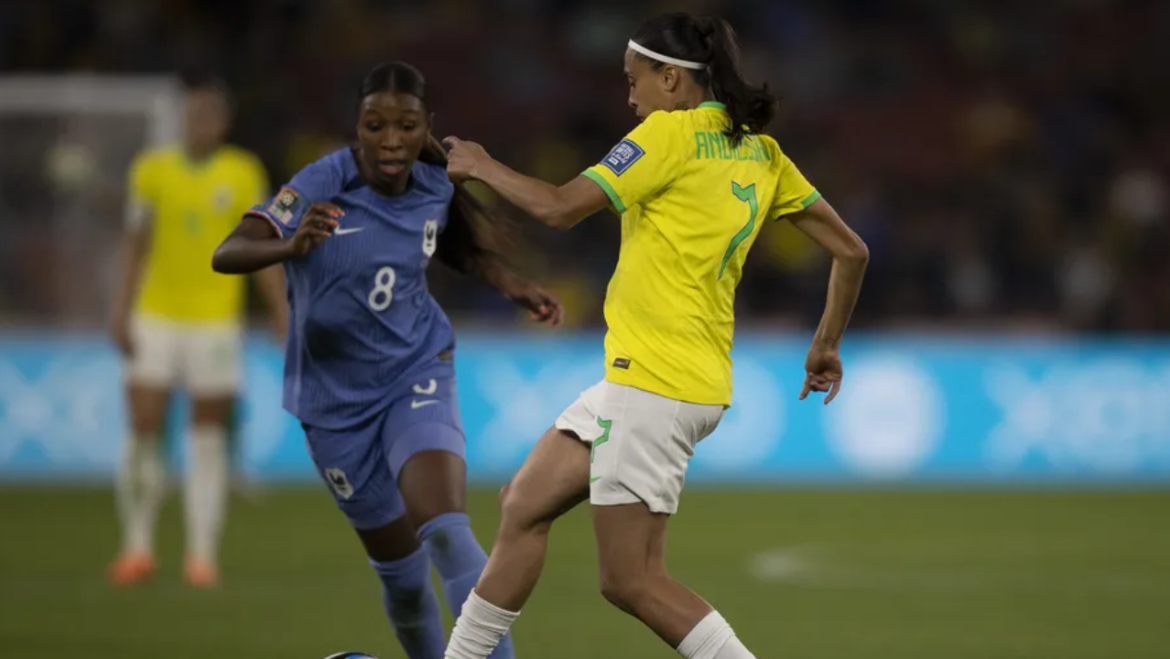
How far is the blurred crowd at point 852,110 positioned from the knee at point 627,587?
12.0 metres

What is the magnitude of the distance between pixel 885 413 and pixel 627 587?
11167 mm

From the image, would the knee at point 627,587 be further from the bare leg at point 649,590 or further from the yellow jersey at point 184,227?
Result: the yellow jersey at point 184,227

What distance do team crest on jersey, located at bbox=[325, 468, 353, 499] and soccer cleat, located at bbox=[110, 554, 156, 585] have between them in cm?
398

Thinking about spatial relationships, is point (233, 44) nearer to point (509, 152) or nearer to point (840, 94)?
point (509, 152)

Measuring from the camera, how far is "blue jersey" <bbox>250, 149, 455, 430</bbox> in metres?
6.23

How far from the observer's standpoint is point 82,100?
1533 cm

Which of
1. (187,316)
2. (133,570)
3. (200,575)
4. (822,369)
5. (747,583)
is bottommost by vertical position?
(133,570)

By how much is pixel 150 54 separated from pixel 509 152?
4146 mm

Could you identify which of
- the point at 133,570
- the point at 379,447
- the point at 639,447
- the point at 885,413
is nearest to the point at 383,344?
the point at 379,447

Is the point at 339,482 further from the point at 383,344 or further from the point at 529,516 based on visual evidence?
the point at 529,516

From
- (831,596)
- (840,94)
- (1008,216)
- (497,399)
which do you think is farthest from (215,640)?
(840,94)

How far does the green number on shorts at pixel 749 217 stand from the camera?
212 inches

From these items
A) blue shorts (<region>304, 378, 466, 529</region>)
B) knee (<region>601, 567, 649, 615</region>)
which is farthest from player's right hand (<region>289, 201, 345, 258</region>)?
knee (<region>601, 567, 649, 615</region>)

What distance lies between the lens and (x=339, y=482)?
629 cm
